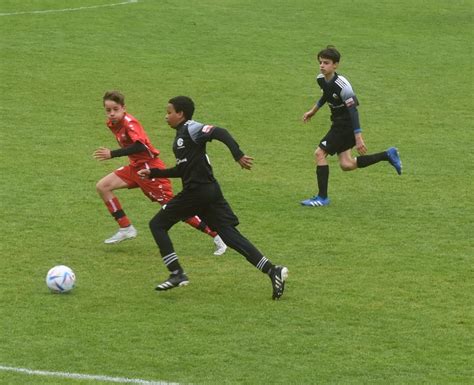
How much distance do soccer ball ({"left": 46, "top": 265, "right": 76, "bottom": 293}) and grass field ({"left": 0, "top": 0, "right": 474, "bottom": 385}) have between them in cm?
17

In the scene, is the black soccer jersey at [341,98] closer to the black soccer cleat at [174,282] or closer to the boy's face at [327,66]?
the boy's face at [327,66]

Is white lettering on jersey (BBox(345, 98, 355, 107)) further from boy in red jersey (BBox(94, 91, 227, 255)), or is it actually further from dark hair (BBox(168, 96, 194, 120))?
dark hair (BBox(168, 96, 194, 120))

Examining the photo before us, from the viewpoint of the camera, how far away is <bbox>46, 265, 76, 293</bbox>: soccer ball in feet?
39.9

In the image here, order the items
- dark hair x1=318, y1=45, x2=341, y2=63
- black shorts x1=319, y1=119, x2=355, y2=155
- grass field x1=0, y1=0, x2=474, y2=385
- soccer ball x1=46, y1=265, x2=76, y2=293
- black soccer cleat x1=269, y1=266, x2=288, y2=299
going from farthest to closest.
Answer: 1. black shorts x1=319, y1=119, x2=355, y2=155
2. dark hair x1=318, y1=45, x2=341, y2=63
3. soccer ball x1=46, y1=265, x2=76, y2=293
4. black soccer cleat x1=269, y1=266, x2=288, y2=299
5. grass field x1=0, y1=0, x2=474, y2=385

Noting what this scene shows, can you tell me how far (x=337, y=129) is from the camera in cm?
1669

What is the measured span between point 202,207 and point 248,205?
4209 millimetres

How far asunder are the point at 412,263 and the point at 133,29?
1843 centimetres

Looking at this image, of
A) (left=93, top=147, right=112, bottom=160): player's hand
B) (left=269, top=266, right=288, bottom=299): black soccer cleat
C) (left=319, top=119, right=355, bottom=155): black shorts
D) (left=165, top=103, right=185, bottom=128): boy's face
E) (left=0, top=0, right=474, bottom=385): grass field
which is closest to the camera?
(left=0, top=0, right=474, bottom=385): grass field

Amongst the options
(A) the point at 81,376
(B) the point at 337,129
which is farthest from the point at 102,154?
(B) the point at 337,129

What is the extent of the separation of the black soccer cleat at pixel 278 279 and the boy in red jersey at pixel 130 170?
1.94 metres

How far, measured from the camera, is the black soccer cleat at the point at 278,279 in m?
12.1

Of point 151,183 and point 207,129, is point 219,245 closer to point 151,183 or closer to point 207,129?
point 151,183

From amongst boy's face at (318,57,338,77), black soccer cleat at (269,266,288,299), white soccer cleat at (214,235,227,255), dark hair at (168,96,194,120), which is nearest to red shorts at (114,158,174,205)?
white soccer cleat at (214,235,227,255)

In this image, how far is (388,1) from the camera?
35.7 metres
